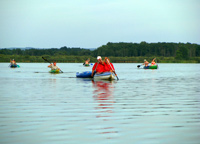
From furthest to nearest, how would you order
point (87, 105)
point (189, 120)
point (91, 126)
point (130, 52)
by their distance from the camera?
point (130, 52) < point (87, 105) < point (189, 120) < point (91, 126)

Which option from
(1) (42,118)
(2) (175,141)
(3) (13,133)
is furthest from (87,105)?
(2) (175,141)

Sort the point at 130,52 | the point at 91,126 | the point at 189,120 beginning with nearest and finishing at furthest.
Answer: the point at 91,126 → the point at 189,120 → the point at 130,52

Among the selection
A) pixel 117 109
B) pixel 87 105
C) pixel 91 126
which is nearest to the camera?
pixel 91 126

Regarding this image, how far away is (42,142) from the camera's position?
7242mm

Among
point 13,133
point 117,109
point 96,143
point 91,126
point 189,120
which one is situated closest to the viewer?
point 96,143

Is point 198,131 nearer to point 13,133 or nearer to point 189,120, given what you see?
point 189,120

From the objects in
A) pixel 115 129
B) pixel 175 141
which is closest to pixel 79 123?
pixel 115 129

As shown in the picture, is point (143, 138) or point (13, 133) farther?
point (13, 133)

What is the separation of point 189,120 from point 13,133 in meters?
4.75

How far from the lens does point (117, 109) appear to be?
1201 centimetres

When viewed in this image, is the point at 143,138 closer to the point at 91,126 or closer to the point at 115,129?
the point at 115,129

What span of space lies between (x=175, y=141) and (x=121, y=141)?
3.62 feet

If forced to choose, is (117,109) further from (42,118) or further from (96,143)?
(96,143)

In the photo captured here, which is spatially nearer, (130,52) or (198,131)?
(198,131)
